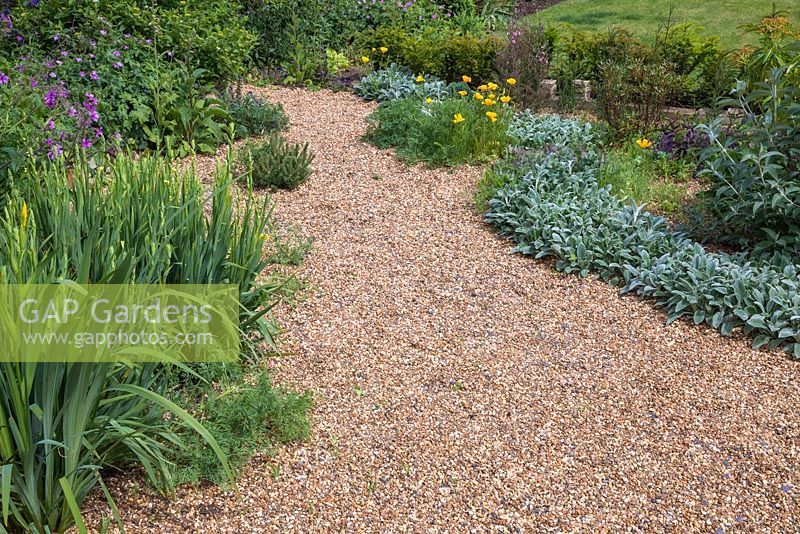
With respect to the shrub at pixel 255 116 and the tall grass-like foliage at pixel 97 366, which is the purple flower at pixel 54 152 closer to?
the tall grass-like foliage at pixel 97 366

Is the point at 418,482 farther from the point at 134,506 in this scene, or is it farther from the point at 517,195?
the point at 517,195

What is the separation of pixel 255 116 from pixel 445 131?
1668mm

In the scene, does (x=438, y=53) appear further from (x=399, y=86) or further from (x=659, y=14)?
(x=659, y=14)

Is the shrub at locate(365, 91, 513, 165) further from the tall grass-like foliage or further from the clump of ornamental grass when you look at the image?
the tall grass-like foliage

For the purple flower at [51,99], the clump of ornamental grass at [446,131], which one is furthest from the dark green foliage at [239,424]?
the clump of ornamental grass at [446,131]

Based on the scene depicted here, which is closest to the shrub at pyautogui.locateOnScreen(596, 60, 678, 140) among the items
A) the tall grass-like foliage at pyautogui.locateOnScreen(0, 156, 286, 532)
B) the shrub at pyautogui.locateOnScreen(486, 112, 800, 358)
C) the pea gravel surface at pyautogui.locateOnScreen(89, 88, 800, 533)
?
the shrub at pyautogui.locateOnScreen(486, 112, 800, 358)

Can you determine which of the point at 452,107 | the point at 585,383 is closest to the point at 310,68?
the point at 452,107

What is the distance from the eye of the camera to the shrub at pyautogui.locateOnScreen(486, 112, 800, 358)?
4.14m

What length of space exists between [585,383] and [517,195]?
1870 mm

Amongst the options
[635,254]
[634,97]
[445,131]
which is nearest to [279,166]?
[445,131]

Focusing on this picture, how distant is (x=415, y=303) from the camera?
4.38 m

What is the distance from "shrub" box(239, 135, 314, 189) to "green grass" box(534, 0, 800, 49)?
6724 mm

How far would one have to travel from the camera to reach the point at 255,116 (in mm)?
6688

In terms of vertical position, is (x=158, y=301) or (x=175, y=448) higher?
(x=158, y=301)
